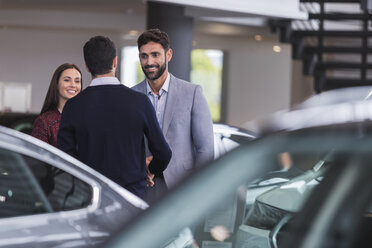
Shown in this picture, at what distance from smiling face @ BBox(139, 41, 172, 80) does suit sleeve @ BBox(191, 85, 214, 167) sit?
9.0 inches

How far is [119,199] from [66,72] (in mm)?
1477

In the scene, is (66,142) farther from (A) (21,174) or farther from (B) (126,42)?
(B) (126,42)

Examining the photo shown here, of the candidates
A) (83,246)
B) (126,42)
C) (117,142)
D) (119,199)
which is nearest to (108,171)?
(117,142)

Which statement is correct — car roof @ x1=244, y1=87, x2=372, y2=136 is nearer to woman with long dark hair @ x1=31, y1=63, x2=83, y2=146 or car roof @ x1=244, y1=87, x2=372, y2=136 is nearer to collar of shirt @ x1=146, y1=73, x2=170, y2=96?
collar of shirt @ x1=146, y1=73, x2=170, y2=96

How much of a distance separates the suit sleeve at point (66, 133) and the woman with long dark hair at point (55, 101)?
615 millimetres

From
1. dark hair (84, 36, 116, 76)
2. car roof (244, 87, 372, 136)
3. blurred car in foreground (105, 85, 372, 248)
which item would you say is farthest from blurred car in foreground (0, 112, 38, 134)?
car roof (244, 87, 372, 136)

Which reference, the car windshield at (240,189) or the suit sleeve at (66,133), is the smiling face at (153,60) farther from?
the car windshield at (240,189)

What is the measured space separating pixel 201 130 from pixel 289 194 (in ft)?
7.23

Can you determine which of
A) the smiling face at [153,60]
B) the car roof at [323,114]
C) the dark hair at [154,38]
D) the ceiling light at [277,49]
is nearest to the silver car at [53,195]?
the smiling face at [153,60]

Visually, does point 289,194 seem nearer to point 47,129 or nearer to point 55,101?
point 47,129

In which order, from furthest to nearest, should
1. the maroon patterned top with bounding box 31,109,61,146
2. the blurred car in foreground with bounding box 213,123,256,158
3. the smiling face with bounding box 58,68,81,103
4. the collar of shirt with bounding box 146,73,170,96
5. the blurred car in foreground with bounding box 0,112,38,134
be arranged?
the blurred car in foreground with bounding box 0,112,38,134
the blurred car in foreground with bounding box 213,123,256,158
the smiling face with bounding box 58,68,81,103
the maroon patterned top with bounding box 31,109,61,146
the collar of shirt with bounding box 146,73,170,96

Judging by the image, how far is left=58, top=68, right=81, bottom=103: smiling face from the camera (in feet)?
14.8

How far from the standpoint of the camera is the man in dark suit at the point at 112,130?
361cm

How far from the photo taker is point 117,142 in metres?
3.61
